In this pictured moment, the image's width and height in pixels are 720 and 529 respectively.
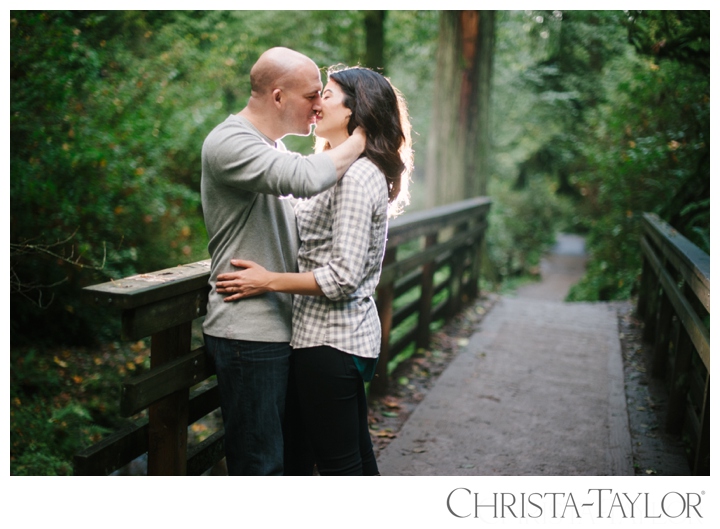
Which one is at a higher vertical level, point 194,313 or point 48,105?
point 48,105

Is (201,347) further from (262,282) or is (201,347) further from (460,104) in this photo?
(460,104)

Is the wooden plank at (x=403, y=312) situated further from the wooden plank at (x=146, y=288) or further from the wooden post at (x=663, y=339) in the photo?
Result: the wooden plank at (x=146, y=288)

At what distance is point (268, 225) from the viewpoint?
214cm

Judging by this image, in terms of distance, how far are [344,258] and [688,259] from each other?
2.51 meters

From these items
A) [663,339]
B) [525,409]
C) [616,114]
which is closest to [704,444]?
[525,409]

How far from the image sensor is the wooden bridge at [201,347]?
79.7 inches

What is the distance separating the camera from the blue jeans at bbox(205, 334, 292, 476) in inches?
83.7

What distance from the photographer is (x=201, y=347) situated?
2.36 m

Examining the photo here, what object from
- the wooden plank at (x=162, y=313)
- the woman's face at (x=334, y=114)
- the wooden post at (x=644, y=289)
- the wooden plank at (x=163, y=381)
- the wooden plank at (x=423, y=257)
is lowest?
the wooden post at (x=644, y=289)

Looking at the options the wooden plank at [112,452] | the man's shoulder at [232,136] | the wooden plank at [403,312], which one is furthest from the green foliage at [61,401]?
the man's shoulder at [232,136]

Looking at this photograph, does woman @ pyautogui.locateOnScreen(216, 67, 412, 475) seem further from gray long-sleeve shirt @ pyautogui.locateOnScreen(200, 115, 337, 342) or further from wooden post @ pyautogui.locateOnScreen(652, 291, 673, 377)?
wooden post @ pyautogui.locateOnScreen(652, 291, 673, 377)

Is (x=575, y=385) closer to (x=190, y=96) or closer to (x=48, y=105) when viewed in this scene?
(x=48, y=105)
